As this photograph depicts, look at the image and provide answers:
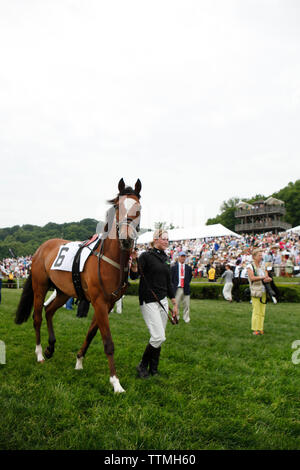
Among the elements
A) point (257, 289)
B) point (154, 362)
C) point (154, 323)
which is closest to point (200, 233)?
Answer: point (257, 289)

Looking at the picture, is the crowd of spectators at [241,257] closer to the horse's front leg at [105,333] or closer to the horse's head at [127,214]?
the horse's front leg at [105,333]

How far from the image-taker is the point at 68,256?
15.6 ft

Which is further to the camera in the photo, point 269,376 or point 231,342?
point 231,342

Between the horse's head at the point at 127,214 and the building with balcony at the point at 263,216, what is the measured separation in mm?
56283

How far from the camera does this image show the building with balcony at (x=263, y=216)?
187 ft

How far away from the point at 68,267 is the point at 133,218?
1.48 m

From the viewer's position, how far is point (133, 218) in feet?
12.4

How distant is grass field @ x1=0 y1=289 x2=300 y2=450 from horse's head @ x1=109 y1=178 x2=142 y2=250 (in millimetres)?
1772

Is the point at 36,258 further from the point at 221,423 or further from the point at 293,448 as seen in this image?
the point at 293,448

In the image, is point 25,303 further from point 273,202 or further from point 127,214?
point 273,202

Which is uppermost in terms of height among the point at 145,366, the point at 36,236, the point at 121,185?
the point at 36,236

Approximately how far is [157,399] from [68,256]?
2.34 meters

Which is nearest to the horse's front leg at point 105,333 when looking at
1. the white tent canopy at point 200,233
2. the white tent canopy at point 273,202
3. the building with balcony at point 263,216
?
the white tent canopy at point 200,233

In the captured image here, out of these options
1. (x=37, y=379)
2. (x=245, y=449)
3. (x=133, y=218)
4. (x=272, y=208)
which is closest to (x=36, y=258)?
(x=37, y=379)
